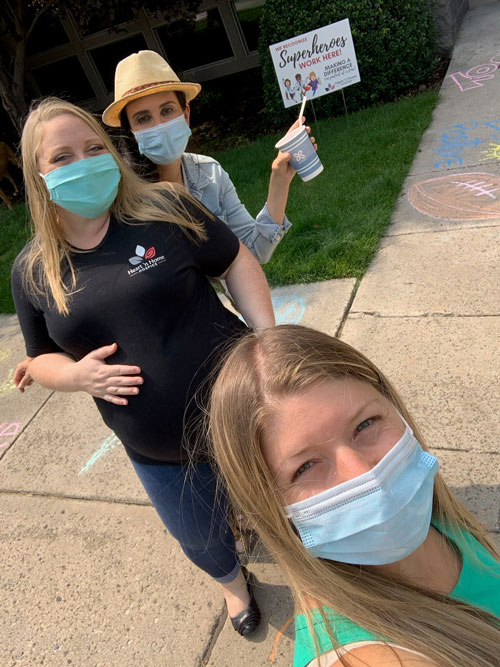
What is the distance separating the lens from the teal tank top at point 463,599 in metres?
1.02

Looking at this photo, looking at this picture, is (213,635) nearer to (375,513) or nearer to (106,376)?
(106,376)

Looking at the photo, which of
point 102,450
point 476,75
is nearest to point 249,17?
point 476,75

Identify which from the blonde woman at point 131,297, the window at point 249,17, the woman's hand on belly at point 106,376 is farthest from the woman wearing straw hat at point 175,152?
the window at point 249,17

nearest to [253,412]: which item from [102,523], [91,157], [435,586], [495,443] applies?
[435,586]

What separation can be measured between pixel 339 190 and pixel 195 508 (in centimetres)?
390

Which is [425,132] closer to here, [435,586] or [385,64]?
[385,64]

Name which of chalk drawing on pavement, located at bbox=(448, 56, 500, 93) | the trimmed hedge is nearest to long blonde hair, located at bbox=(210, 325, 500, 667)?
chalk drawing on pavement, located at bbox=(448, 56, 500, 93)

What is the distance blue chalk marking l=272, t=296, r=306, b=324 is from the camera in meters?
3.67

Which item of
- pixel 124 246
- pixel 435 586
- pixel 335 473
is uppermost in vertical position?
pixel 124 246

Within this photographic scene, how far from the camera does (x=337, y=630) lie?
1028 mm

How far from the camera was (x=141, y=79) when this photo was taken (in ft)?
7.11

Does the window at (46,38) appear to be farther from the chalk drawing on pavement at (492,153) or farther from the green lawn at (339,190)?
the chalk drawing on pavement at (492,153)

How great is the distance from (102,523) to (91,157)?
6.11 ft

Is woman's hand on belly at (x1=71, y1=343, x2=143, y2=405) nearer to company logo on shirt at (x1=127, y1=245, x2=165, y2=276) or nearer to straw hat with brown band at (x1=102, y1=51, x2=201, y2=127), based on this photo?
company logo on shirt at (x1=127, y1=245, x2=165, y2=276)
